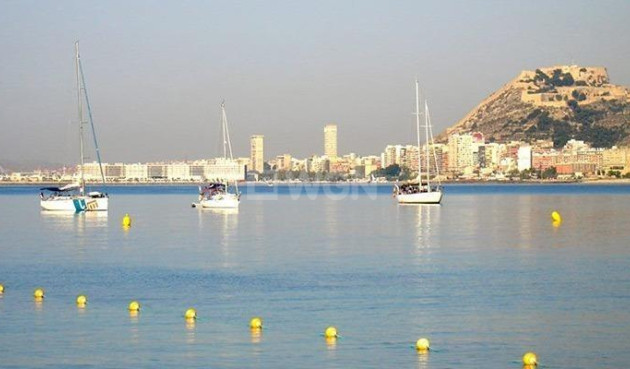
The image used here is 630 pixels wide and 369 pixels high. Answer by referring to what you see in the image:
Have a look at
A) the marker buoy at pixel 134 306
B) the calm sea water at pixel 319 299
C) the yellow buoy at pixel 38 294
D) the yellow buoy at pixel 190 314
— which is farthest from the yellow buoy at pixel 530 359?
the yellow buoy at pixel 38 294

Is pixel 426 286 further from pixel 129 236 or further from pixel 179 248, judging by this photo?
pixel 129 236

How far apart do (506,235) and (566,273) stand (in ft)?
61.7

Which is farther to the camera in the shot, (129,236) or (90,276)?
(129,236)

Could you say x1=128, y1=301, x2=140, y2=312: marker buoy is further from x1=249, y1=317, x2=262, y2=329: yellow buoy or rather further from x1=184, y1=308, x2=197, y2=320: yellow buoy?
x1=249, y1=317, x2=262, y2=329: yellow buoy

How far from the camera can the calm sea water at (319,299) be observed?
2183cm

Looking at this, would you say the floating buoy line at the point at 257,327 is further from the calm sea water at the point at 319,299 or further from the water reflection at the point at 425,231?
the water reflection at the point at 425,231

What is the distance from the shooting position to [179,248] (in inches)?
1859

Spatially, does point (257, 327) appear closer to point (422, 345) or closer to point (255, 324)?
point (255, 324)

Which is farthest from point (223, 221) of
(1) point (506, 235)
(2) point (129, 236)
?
(1) point (506, 235)

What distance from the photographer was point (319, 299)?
28.9 meters

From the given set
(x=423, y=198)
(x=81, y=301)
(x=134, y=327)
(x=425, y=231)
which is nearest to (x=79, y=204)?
(x=423, y=198)

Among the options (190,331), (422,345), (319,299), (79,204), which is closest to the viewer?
(422,345)

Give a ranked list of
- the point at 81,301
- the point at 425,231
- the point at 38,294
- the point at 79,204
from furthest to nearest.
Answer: the point at 79,204 < the point at 425,231 < the point at 38,294 < the point at 81,301

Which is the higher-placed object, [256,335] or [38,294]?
[38,294]
